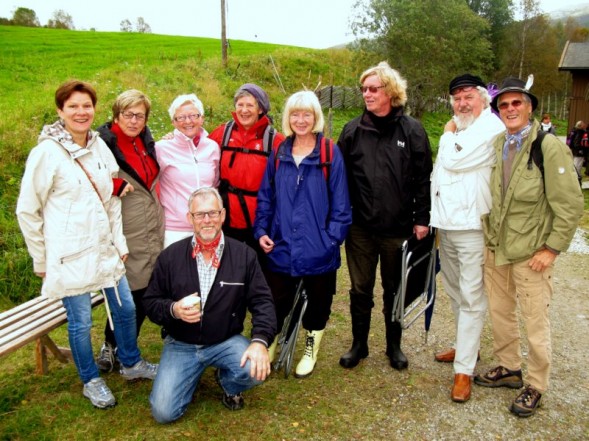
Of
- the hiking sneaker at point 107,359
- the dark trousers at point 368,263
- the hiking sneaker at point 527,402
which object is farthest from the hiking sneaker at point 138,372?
the hiking sneaker at point 527,402

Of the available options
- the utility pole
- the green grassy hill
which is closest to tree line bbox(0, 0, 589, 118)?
the green grassy hill

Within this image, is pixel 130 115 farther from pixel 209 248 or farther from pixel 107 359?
pixel 107 359

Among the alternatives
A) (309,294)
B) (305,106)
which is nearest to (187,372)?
(309,294)

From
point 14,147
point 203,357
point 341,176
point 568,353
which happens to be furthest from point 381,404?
point 14,147

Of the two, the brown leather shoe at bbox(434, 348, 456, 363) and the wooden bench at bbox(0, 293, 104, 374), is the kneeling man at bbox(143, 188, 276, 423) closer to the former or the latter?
the wooden bench at bbox(0, 293, 104, 374)

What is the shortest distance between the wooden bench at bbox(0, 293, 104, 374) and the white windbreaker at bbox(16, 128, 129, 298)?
1.77 feet

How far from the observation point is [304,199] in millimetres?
3689

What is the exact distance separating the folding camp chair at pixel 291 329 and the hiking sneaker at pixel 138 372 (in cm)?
102

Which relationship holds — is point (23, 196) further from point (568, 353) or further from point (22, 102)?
point (22, 102)

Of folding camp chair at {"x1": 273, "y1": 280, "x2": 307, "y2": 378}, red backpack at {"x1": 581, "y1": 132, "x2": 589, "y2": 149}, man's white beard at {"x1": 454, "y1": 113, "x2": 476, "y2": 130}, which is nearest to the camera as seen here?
man's white beard at {"x1": 454, "y1": 113, "x2": 476, "y2": 130}

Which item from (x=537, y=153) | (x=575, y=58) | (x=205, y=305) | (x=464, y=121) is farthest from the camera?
(x=575, y=58)

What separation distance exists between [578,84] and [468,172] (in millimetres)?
20934

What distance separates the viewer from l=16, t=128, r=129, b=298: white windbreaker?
9.97ft

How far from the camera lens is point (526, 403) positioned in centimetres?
353
